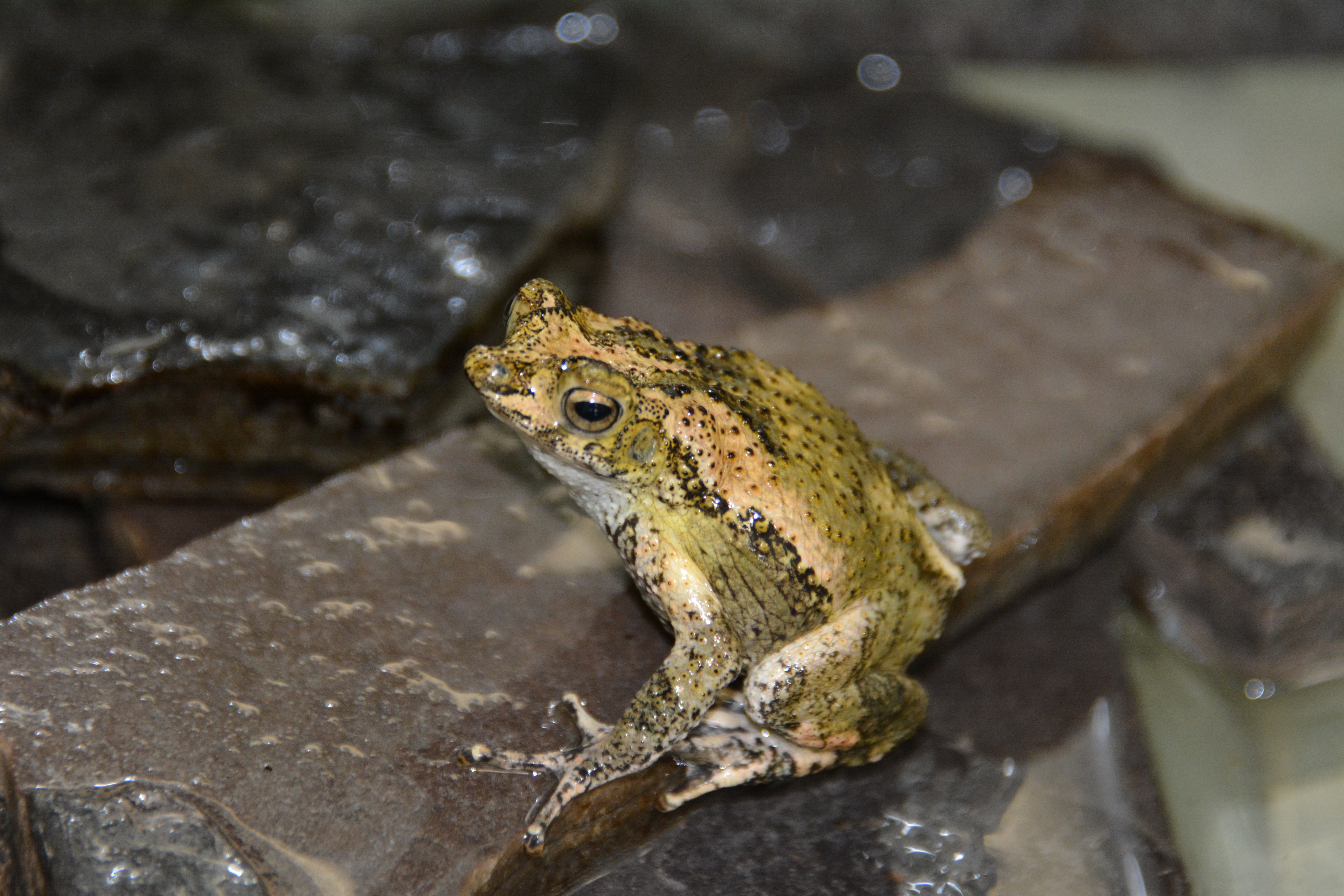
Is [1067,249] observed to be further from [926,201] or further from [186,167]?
[186,167]

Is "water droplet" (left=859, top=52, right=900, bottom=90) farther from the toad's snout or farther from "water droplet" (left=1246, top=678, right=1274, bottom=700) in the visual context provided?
the toad's snout

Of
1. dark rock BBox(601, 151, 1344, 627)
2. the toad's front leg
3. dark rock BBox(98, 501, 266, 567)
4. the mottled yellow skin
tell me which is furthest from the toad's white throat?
dark rock BBox(98, 501, 266, 567)

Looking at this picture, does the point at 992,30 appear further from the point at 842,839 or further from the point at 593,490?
the point at 842,839

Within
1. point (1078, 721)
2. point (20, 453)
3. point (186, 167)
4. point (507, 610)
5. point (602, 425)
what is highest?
point (602, 425)

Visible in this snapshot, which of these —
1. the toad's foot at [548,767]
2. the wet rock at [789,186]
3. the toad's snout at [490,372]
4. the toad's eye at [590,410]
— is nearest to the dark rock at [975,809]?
the toad's foot at [548,767]

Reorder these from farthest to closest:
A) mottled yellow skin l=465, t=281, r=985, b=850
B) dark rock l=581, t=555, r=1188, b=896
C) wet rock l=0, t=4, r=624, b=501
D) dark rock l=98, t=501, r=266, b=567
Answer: dark rock l=98, t=501, r=266, b=567 < wet rock l=0, t=4, r=624, b=501 < dark rock l=581, t=555, r=1188, b=896 < mottled yellow skin l=465, t=281, r=985, b=850

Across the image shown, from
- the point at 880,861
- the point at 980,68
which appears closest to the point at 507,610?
the point at 880,861

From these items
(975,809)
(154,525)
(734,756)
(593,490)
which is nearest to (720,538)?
(593,490)
